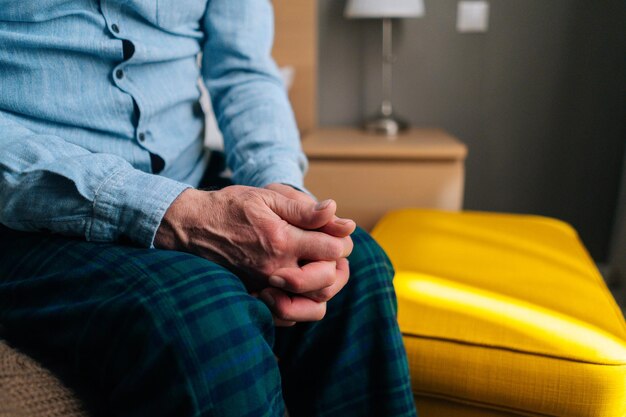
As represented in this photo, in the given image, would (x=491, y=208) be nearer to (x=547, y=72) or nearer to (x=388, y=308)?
(x=547, y=72)

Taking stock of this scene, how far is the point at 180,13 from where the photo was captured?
0.74m

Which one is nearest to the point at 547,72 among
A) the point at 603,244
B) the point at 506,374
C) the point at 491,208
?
the point at 491,208

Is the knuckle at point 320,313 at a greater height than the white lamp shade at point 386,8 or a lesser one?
lesser

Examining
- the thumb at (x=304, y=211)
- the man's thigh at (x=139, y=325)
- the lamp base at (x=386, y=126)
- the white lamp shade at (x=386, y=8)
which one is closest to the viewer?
the man's thigh at (x=139, y=325)

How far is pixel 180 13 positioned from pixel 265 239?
38 centimetres

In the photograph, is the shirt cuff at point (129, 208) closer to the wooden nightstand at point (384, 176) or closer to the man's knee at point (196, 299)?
the man's knee at point (196, 299)

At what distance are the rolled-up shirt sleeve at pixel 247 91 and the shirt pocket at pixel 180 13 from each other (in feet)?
0.08

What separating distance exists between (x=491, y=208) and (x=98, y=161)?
1.77 metres

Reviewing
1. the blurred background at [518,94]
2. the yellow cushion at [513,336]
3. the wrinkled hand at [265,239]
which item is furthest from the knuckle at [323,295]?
the blurred background at [518,94]

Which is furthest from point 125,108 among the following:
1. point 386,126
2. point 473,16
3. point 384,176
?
point 473,16

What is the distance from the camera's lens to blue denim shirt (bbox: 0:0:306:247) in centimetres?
54

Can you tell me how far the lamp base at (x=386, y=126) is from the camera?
1.82 metres

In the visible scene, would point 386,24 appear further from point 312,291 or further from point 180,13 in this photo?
point 312,291

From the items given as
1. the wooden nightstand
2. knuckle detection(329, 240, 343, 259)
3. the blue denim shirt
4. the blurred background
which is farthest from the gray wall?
knuckle detection(329, 240, 343, 259)
